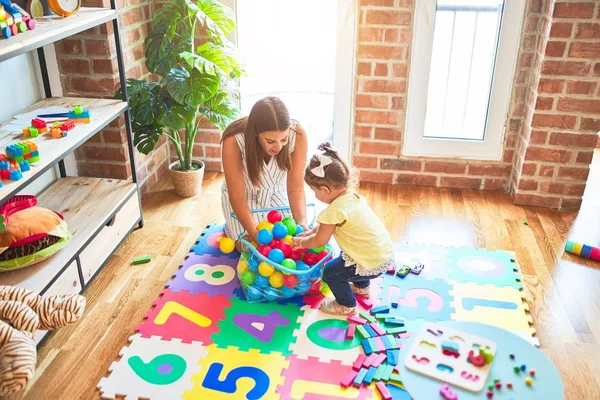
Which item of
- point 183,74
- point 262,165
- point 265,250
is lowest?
point 265,250

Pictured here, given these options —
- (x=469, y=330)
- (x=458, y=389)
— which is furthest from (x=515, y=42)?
(x=458, y=389)

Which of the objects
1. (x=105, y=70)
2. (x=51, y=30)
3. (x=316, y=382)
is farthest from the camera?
(x=105, y=70)

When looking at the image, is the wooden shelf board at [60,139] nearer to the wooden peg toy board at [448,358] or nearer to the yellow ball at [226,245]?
the yellow ball at [226,245]

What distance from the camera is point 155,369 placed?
2004mm

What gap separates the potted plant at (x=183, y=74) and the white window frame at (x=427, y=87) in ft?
3.30

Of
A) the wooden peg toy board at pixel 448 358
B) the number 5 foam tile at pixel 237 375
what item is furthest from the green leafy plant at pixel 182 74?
the wooden peg toy board at pixel 448 358

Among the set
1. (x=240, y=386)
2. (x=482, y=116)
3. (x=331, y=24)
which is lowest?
(x=240, y=386)

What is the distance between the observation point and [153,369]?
200 cm

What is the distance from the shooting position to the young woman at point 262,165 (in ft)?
7.29

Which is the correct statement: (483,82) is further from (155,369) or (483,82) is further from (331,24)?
(155,369)

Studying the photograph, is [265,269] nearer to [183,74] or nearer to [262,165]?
[262,165]

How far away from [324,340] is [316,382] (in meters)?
0.22

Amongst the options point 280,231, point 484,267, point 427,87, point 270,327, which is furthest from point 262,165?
point 427,87

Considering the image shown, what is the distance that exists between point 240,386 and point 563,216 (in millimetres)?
2080
